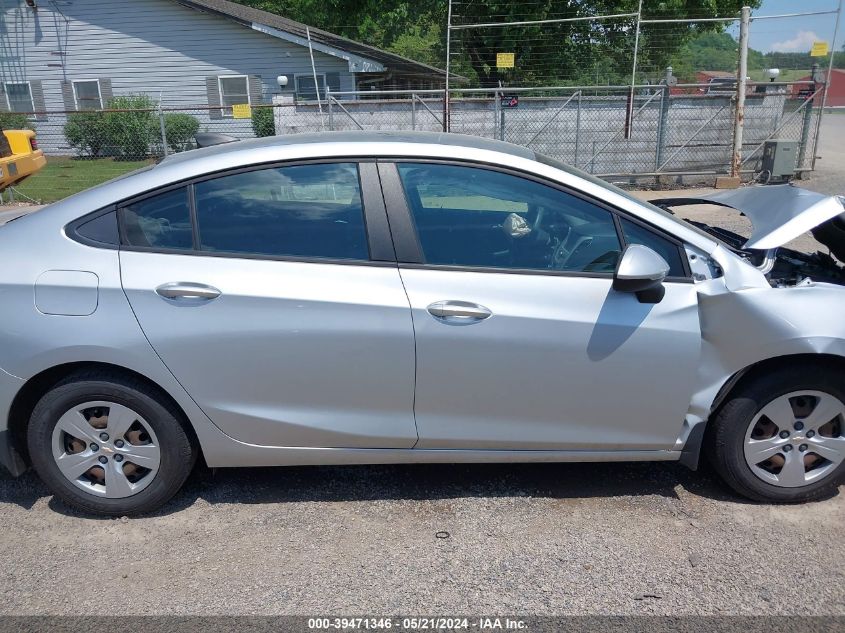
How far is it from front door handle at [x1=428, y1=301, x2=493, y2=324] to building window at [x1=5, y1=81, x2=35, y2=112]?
2668cm

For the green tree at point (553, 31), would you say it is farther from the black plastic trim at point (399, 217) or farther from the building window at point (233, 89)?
the black plastic trim at point (399, 217)

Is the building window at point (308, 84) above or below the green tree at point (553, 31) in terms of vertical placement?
below

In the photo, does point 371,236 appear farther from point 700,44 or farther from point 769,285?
point 700,44

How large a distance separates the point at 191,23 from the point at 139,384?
23.2 metres

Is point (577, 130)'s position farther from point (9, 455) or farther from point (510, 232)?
point (9, 455)

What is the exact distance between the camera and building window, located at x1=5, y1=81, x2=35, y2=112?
24.8 meters

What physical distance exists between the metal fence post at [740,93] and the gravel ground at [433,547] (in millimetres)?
11825

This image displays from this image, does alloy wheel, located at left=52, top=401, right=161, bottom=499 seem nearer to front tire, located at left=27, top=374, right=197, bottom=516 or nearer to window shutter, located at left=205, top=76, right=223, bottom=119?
front tire, located at left=27, top=374, right=197, bottom=516

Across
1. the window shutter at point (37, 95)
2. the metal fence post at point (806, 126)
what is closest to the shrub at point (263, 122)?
the window shutter at point (37, 95)

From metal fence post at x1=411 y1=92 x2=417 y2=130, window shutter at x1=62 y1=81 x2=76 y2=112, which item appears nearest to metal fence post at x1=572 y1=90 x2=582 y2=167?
metal fence post at x1=411 y1=92 x2=417 y2=130

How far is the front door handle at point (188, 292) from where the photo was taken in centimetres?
299

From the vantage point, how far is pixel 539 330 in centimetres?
298

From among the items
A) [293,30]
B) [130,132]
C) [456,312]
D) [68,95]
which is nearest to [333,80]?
[293,30]

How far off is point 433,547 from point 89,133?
21059 millimetres
